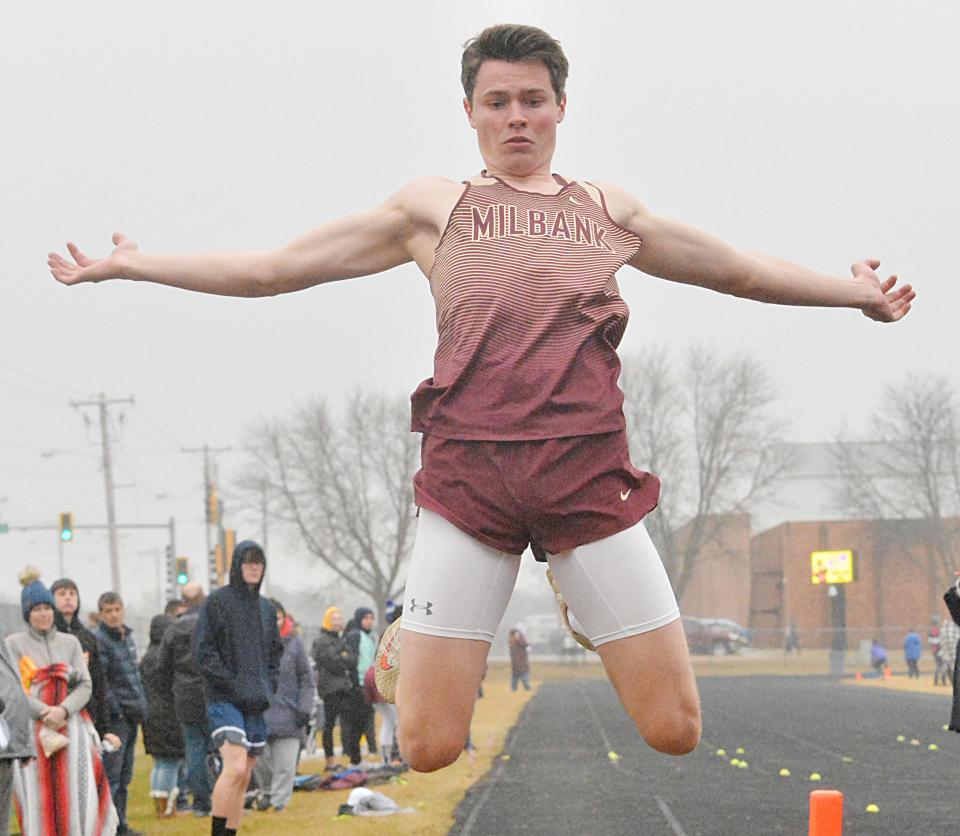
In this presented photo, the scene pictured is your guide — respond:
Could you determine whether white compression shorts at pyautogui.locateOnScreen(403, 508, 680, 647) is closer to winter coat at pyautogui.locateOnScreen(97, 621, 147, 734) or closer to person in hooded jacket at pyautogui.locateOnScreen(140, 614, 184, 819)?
winter coat at pyautogui.locateOnScreen(97, 621, 147, 734)

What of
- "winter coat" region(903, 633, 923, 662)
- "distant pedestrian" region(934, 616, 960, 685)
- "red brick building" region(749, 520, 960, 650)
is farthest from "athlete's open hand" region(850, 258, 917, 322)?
"red brick building" region(749, 520, 960, 650)

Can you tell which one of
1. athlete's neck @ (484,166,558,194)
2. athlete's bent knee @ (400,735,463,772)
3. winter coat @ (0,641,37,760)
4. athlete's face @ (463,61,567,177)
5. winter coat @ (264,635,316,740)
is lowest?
winter coat @ (264,635,316,740)

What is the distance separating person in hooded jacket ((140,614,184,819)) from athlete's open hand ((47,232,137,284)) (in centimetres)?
952

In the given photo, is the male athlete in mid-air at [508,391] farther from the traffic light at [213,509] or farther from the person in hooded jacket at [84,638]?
the traffic light at [213,509]

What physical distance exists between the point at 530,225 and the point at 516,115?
36 cm

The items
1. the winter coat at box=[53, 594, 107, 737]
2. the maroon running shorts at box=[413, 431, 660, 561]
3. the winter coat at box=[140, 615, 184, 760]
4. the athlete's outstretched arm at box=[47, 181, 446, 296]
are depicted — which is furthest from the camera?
the winter coat at box=[140, 615, 184, 760]

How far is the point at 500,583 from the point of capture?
15.4ft

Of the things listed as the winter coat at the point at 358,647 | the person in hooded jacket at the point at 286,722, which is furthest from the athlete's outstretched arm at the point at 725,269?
the winter coat at the point at 358,647

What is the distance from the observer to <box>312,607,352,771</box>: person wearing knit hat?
1842 centimetres

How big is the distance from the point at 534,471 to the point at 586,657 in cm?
7086

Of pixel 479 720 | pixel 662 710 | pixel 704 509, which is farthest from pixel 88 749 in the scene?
pixel 704 509

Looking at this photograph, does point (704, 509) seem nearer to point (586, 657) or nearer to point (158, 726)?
point (586, 657)

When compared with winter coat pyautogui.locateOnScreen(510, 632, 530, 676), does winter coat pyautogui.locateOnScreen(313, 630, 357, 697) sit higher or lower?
higher

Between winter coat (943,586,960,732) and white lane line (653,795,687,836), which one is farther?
white lane line (653,795,687,836)
